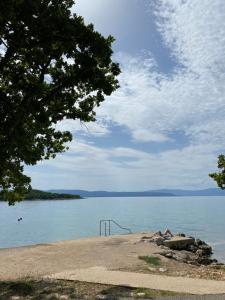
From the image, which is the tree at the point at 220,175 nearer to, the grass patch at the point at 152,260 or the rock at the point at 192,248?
the grass patch at the point at 152,260

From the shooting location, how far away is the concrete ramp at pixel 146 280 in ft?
47.0

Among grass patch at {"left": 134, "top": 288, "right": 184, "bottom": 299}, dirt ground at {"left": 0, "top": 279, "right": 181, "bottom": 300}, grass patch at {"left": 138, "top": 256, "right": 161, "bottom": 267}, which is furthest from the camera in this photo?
grass patch at {"left": 138, "top": 256, "right": 161, "bottom": 267}

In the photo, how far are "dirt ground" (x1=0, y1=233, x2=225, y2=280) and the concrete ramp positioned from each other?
4.07 feet

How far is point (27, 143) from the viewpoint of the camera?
16.8m

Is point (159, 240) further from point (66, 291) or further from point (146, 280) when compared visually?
point (66, 291)

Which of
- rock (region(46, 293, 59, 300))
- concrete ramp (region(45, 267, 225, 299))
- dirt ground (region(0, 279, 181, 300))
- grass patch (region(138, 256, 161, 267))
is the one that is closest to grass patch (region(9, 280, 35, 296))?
dirt ground (region(0, 279, 181, 300))

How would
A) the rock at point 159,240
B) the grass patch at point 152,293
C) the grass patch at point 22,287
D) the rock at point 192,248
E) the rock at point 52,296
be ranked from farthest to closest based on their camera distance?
the rock at point 192,248
the rock at point 159,240
the grass patch at point 22,287
the rock at point 52,296
the grass patch at point 152,293

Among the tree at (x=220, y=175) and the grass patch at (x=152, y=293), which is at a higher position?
the tree at (x=220, y=175)

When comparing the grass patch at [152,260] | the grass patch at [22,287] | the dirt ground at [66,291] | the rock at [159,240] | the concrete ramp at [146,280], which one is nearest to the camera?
the dirt ground at [66,291]

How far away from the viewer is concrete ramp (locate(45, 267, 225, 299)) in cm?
1432

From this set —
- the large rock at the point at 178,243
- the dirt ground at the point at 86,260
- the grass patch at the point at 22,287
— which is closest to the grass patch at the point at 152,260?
the dirt ground at the point at 86,260

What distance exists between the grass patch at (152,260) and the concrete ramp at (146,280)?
2.97 m

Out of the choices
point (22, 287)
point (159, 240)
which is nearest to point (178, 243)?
point (159, 240)

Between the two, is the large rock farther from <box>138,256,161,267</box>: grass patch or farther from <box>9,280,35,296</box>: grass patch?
<box>9,280,35,296</box>: grass patch
